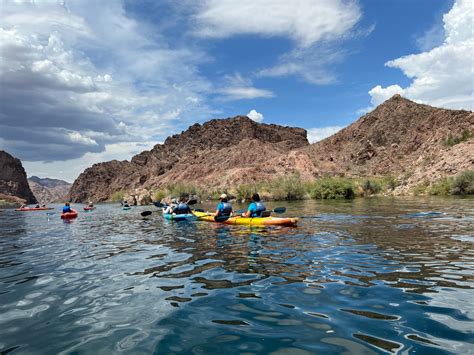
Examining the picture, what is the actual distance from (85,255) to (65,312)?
19.9 feet

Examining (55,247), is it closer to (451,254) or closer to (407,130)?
(451,254)

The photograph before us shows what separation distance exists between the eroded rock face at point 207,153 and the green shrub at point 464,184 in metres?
66.7

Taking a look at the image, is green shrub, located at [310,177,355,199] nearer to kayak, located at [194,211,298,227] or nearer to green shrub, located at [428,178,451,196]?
green shrub, located at [428,178,451,196]

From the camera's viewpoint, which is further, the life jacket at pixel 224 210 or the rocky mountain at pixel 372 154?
the rocky mountain at pixel 372 154

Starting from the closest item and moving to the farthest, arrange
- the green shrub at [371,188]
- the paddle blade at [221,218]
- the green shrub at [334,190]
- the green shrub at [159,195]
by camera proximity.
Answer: the paddle blade at [221,218] → the green shrub at [334,190] → the green shrub at [371,188] → the green shrub at [159,195]

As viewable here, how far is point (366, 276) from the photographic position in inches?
298

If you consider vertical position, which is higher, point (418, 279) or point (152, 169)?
point (152, 169)

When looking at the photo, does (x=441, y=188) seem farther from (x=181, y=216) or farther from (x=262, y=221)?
(x=262, y=221)

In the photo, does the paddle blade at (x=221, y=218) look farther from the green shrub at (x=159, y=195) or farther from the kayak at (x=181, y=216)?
the green shrub at (x=159, y=195)

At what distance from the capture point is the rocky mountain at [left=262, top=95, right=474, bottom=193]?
8006 cm

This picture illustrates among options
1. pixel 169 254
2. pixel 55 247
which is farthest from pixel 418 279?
pixel 55 247

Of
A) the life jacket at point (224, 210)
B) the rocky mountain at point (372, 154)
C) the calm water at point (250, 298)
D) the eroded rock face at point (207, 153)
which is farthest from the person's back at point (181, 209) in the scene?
the eroded rock face at point (207, 153)

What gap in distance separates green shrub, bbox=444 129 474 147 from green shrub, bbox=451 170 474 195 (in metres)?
20.0

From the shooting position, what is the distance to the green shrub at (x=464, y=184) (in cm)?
4016
